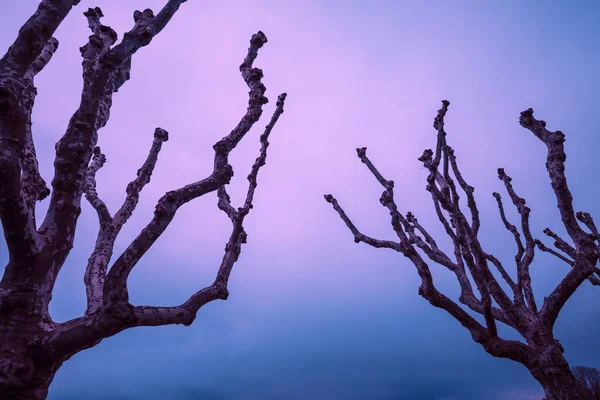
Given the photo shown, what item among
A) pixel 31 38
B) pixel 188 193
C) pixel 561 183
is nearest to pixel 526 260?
pixel 561 183

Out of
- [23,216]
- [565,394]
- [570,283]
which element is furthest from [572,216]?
[23,216]

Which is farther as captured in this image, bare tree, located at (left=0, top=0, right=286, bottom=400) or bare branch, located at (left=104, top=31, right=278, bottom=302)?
bare branch, located at (left=104, top=31, right=278, bottom=302)

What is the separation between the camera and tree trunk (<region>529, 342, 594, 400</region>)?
17.8 feet

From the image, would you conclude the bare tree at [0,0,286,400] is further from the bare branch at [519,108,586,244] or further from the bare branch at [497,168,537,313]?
the bare branch at [497,168,537,313]

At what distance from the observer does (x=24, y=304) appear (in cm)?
344

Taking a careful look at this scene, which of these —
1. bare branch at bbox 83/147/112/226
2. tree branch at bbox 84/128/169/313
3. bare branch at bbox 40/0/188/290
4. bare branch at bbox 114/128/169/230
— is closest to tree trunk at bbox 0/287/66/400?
bare branch at bbox 40/0/188/290

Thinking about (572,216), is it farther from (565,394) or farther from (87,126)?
(87,126)

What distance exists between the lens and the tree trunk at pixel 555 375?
5414 millimetres

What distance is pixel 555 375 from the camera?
18.1ft

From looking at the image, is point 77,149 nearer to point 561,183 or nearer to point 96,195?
point 96,195

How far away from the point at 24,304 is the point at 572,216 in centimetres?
767

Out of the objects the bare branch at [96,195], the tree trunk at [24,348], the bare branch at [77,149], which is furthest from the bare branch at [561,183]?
the bare branch at [96,195]

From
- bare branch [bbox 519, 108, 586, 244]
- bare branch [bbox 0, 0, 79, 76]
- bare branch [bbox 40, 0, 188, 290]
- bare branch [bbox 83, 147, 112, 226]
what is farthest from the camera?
bare branch [bbox 83, 147, 112, 226]

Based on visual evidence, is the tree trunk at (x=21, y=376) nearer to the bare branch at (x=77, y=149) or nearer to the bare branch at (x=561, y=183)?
the bare branch at (x=77, y=149)
